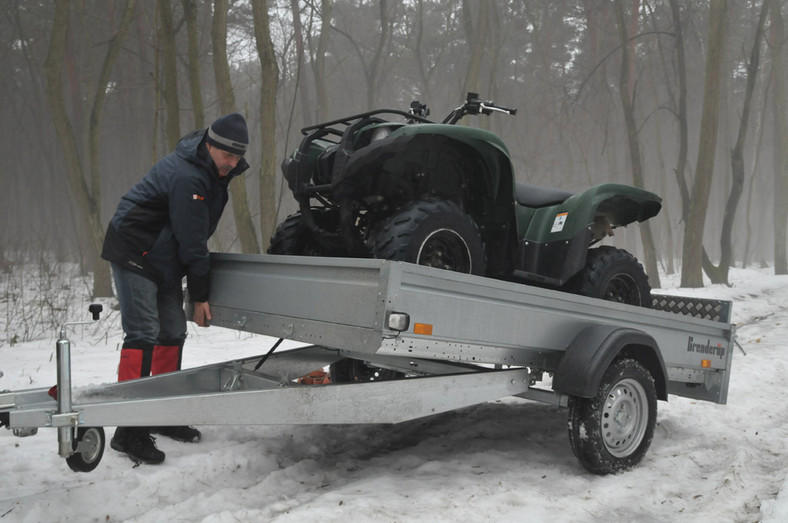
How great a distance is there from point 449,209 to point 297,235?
1399mm

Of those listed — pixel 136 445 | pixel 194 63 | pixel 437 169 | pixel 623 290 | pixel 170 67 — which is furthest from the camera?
pixel 194 63

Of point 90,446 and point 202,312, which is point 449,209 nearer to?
point 202,312

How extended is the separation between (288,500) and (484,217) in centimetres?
235

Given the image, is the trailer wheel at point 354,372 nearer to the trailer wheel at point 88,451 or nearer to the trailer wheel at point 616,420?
the trailer wheel at point 616,420

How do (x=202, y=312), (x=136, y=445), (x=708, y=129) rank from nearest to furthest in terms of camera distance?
(x=136, y=445) < (x=202, y=312) < (x=708, y=129)

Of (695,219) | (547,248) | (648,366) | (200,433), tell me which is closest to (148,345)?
(200,433)

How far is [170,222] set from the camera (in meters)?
3.83

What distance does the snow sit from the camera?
10.2 ft

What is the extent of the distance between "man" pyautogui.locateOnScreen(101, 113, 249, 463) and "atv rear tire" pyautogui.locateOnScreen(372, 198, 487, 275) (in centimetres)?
103

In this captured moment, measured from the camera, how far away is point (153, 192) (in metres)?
3.80

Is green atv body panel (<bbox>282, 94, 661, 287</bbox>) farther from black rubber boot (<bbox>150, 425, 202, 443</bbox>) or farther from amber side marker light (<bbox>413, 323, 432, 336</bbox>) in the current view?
black rubber boot (<bbox>150, 425, 202, 443</bbox>)

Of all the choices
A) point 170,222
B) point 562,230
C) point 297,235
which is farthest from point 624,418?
point 170,222

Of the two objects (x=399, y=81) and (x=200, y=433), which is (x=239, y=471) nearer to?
(x=200, y=433)

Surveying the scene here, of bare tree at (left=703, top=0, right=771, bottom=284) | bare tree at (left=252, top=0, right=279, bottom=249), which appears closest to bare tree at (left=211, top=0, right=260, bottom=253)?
bare tree at (left=252, top=0, right=279, bottom=249)
